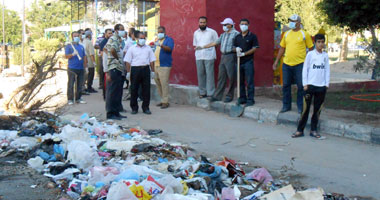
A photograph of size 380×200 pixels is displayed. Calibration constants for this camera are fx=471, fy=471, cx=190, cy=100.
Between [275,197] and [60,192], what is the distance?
7.26 ft

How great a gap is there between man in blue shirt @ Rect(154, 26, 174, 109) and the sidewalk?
73cm

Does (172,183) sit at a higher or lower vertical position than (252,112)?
lower

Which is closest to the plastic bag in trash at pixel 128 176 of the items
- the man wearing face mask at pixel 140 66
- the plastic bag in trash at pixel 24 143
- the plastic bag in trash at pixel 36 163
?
the plastic bag in trash at pixel 36 163

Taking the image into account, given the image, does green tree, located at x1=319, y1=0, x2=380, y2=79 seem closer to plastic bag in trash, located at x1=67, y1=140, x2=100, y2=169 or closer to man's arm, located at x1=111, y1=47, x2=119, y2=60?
man's arm, located at x1=111, y1=47, x2=119, y2=60

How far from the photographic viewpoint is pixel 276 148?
Answer: 7336mm

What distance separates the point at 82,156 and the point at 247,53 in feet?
17.6

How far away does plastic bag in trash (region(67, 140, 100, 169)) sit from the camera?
5723 millimetres

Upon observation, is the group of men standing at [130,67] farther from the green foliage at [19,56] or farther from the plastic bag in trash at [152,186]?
the green foliage at [19,56]

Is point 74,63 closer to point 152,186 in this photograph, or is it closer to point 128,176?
point 128,176

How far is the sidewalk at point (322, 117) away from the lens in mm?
7762

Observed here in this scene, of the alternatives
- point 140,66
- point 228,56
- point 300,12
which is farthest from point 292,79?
point 300,12

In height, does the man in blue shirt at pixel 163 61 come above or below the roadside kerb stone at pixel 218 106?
above

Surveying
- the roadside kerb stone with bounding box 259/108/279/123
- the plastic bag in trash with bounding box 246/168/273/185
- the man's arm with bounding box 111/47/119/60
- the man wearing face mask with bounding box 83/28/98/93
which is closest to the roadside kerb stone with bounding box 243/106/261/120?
the roadside kerb stone with bounding box 259/108/279/123

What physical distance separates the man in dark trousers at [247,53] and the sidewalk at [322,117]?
1.14 feet
